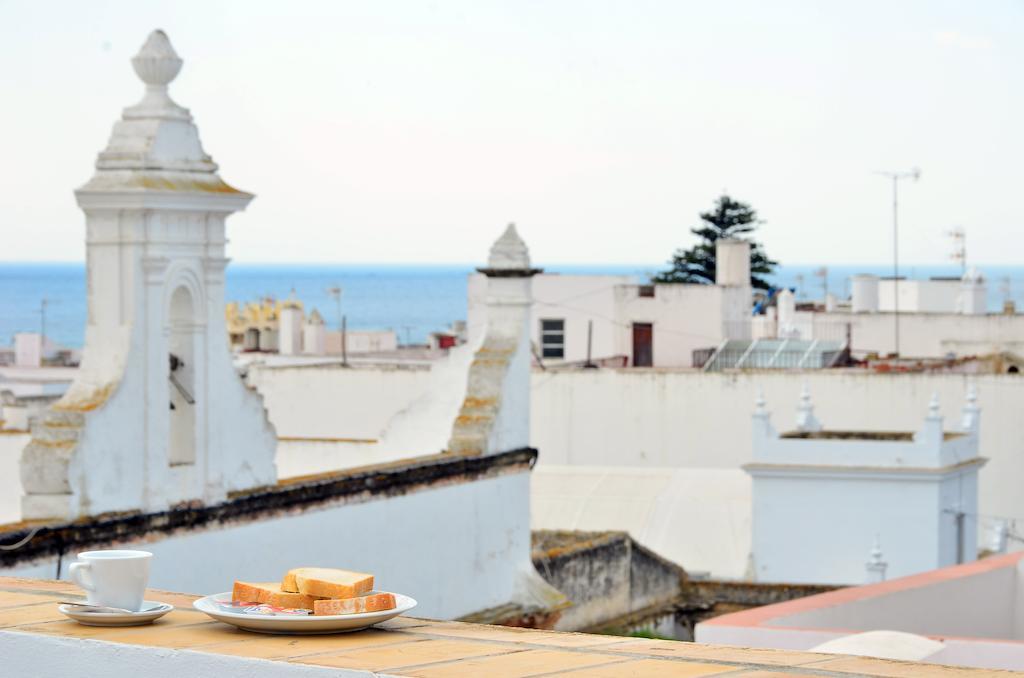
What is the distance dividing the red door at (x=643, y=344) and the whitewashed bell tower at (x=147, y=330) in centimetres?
3574

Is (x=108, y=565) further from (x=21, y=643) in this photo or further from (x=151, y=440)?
(x=151, y=440)

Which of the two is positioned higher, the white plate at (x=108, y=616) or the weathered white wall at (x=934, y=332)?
the weathered white wall at (x=934, y=332)

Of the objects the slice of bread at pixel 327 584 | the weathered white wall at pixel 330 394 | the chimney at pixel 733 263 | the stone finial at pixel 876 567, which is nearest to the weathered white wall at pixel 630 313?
the chimney at pixel 733 263

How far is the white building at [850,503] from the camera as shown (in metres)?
32.8

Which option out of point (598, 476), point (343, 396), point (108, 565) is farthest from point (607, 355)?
point (108, 565)

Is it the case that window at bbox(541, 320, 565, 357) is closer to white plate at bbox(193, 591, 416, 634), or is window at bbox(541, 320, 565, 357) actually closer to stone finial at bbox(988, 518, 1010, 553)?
stone finial at bbox(988, 518, 1010, 553)

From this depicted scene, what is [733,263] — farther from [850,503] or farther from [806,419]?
[850,503]

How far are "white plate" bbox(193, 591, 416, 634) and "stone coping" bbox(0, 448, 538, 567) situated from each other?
27.9ft

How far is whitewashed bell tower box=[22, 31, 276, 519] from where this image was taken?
14289 mm

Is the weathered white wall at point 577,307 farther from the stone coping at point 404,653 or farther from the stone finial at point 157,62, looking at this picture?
the stone coping at point 404,653

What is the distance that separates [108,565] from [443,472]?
14.4 metres

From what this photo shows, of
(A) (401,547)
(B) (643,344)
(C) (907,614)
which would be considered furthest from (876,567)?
(B) (643,344)

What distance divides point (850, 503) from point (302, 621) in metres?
28.8

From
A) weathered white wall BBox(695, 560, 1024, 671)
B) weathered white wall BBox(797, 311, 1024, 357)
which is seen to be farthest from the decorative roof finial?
weathered white wall BBox(797, 311, 1024, 357)
